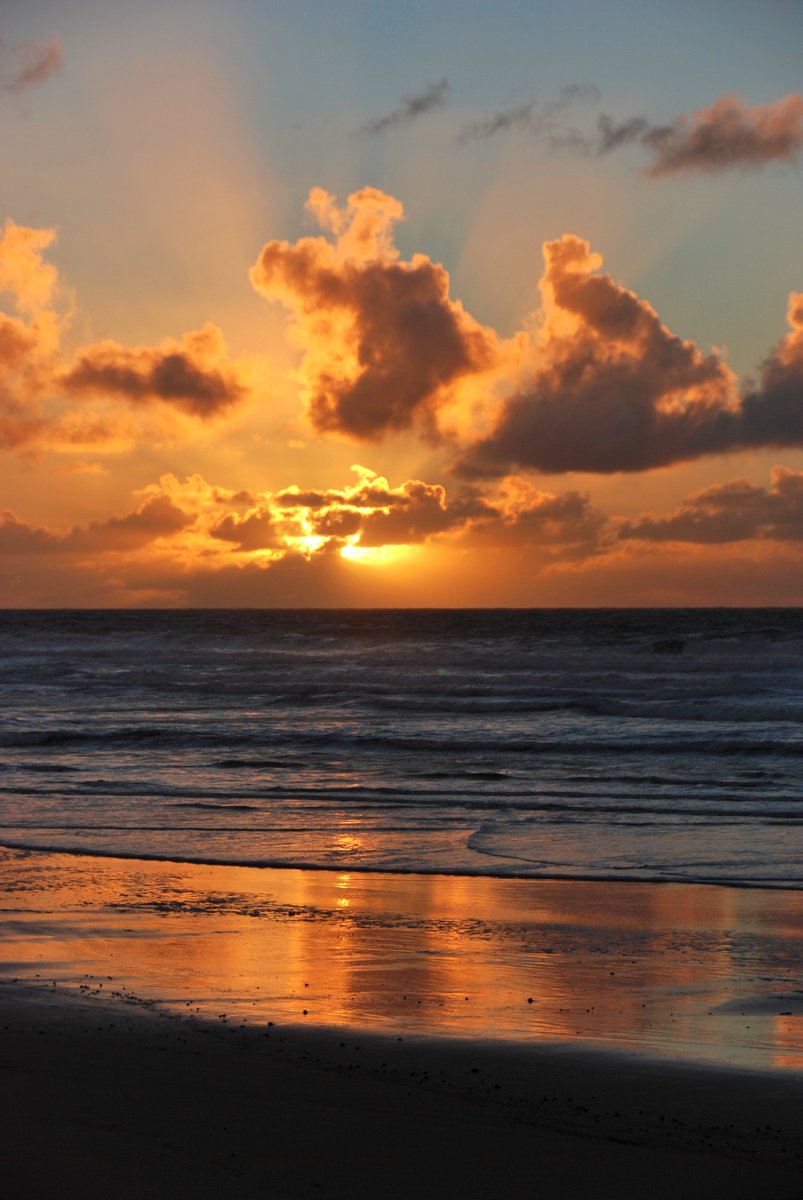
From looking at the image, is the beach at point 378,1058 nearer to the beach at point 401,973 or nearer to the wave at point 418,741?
the beach at point 401,973

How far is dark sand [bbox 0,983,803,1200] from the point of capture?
17.3ft

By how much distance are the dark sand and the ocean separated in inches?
257

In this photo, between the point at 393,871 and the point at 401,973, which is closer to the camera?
the point at 401,973

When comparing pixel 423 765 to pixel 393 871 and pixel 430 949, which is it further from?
pixel 430 949

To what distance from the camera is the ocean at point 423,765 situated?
14.9 metres

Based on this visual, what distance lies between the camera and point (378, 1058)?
6926 mm

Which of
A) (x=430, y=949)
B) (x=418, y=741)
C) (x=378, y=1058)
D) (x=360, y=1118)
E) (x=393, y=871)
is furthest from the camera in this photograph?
(x=418, y=741)

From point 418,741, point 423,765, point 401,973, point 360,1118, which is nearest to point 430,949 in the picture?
point 401,973

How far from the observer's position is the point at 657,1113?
20.2ft

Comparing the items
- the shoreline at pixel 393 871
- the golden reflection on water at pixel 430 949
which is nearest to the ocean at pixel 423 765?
the shoreline at pixel 393 871

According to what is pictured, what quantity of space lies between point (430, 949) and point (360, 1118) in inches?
146

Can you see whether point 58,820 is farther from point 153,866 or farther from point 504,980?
point 504,980

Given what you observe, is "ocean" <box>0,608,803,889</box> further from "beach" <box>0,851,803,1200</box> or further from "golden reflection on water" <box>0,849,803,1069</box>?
"beach" <box>0,851,803,1200</box>

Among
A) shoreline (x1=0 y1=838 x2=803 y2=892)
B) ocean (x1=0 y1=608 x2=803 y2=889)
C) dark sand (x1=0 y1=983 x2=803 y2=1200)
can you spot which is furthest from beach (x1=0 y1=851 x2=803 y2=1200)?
ocean (x1=0 y1=608 x2=803 y2=889)
